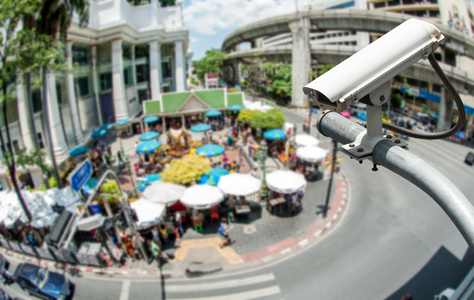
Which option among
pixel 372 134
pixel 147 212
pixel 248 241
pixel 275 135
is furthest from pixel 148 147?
pixel 372 134

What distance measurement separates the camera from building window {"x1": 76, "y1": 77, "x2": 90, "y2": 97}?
97.5 feet

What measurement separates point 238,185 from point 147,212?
4.89 meters

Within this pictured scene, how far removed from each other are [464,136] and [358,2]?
2055 inches

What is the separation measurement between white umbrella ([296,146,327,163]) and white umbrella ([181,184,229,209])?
24.4ft

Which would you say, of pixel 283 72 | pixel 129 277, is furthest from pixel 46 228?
pixel 283 72

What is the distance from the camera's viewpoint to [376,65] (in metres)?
2.29

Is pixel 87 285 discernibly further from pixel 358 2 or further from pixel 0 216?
pixel 358 2

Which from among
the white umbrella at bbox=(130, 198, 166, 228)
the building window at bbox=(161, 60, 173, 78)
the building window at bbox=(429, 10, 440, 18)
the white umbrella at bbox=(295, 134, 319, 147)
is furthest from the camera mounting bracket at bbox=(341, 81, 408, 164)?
the building window at bbox=(429, 10, 440, 18)

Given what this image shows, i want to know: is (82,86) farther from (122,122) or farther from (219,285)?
(219,285)

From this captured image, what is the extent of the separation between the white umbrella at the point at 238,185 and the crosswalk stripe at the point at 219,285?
4372 millimetres

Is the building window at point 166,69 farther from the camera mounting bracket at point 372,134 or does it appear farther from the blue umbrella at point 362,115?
the camera mounting bracket at point 372,134

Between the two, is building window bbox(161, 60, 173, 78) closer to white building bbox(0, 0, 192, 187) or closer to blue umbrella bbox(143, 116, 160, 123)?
white building bbox(0, 0, 192, 187)

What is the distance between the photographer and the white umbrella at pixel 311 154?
19672 millimetres

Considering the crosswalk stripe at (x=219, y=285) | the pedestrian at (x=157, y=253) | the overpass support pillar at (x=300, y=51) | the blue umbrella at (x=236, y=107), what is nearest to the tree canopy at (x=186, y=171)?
the pedestrian at (x=157, y=253)
